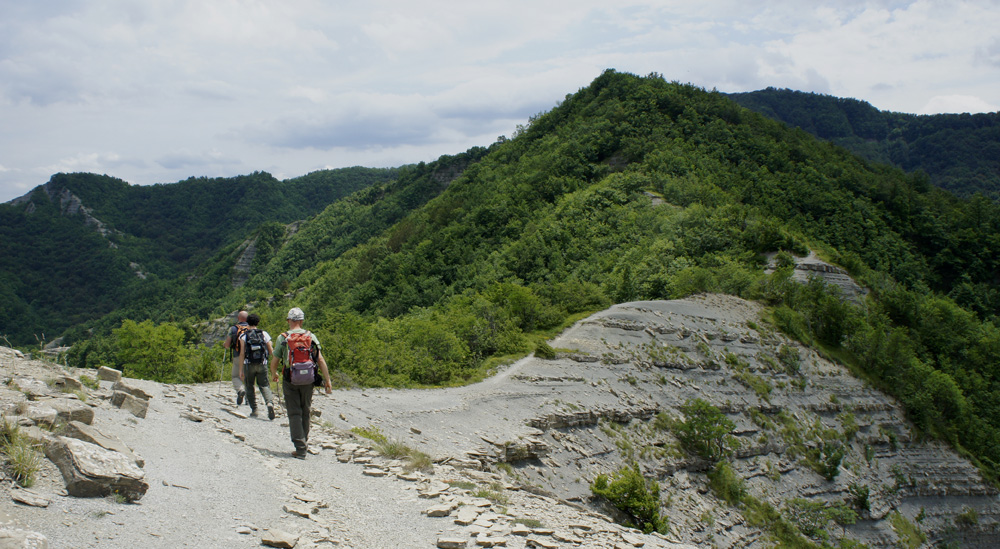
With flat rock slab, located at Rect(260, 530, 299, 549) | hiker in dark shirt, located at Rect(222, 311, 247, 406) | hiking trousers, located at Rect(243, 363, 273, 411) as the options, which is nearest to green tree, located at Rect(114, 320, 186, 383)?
hiker in dark shirt, located at Rect(222, 311, 247, 406)

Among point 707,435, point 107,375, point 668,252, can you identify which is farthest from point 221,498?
point 668,252

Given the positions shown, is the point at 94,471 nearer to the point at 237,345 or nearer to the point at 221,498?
the point at 221,498

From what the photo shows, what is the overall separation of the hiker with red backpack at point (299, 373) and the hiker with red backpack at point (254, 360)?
7.44 ft

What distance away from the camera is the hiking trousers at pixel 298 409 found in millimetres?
11031

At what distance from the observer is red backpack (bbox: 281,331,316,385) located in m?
10.9

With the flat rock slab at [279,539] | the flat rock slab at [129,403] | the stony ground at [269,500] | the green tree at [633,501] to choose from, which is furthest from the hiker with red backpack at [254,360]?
the green tree at [633,501]

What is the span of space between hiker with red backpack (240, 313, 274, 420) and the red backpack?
274 centimetres

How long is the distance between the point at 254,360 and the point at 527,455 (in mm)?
8893

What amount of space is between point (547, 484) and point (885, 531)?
88.3 ft

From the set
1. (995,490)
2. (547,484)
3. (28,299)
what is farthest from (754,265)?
(28,299)

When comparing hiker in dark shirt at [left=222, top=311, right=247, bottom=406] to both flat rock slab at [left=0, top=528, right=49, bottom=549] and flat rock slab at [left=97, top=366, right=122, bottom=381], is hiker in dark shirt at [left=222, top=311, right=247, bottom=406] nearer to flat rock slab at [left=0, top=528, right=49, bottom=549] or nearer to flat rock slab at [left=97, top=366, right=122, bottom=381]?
flat rock slab at [left=97, top=366, right=122, bottom=381]

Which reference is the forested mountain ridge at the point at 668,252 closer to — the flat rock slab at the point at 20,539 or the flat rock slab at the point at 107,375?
the flat rock slab at the point at 107,375

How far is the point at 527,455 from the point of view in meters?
18.0

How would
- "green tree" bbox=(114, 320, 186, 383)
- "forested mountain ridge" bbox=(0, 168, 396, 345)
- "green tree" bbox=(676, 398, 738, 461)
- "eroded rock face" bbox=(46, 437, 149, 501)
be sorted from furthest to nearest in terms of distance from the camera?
"forested mountain ridge" bbox=(0, 168, 396, 345) < "green tree" bbox=(114, 320, 186, 383) < "green tree" bbox=(676, 398, 738, 461) < "eroded rock face" bbox=(46, 437, 149, 501)
